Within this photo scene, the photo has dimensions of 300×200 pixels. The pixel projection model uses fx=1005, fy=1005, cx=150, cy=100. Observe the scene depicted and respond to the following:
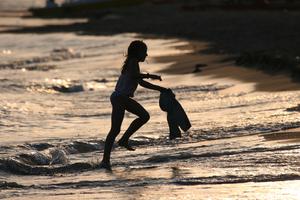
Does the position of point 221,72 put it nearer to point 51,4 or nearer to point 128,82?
point 128,82

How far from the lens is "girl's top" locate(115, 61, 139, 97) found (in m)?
10.3

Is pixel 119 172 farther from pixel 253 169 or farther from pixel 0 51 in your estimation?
pixel 0 51

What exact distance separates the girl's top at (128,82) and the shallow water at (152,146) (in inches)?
30.1

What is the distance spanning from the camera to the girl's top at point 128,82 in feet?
33.7

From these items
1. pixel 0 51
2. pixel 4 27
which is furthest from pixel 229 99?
pixel 4 27

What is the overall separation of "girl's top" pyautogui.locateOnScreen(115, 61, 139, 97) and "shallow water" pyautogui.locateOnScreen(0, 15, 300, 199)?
764 millimetres

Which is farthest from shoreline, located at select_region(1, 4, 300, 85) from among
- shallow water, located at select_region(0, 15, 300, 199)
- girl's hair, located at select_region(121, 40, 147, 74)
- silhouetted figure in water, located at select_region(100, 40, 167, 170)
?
girl's hair, located at select_region(121, 40, 147, 74)

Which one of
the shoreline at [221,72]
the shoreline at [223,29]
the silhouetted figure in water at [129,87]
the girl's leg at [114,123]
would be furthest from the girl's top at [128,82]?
the shoreline at [223,29]

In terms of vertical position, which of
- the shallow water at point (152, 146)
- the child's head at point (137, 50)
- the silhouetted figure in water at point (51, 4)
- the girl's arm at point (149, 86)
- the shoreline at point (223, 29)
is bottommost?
the silhouetted figure in water at point (51, 4)

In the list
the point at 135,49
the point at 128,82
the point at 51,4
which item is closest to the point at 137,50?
the point at 135,49

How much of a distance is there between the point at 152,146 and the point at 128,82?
1.69m

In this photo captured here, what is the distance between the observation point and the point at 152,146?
11.9 m

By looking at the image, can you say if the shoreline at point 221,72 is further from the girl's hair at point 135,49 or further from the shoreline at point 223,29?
the girl's hair at point 135,49

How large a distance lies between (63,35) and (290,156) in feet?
116
